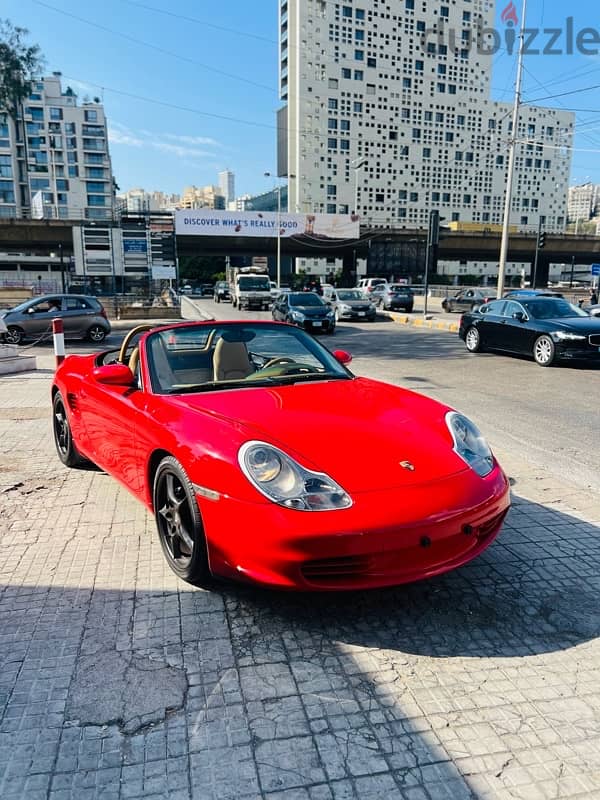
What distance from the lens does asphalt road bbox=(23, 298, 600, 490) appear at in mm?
6088

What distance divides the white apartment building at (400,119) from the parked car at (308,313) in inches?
2932

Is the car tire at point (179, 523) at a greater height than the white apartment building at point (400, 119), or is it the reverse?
the white apartment building at point (400, 119)

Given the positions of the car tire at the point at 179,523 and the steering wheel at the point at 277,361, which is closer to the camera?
Answer: the car tire at the point at 179,523

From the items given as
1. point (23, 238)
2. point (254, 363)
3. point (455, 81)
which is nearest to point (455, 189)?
point (455, 81)

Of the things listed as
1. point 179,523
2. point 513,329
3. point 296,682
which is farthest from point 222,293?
point 296,682

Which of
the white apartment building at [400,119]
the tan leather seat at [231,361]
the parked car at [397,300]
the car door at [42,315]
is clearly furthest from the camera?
the white apartment building at [400,119]

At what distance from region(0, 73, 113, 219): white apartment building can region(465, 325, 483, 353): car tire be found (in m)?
92.4

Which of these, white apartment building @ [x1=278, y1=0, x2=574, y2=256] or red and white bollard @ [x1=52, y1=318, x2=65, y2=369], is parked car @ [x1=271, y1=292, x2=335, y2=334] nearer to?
red and white bollard @ [x1=52, y1=318, x2=65, y2=369]

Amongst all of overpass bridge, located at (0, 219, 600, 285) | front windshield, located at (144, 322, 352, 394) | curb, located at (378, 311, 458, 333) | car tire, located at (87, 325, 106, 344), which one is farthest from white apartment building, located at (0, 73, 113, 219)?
front windshield, located at (144, 322, 352, 394)

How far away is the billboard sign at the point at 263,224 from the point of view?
55.9 meters

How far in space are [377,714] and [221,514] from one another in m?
1.12

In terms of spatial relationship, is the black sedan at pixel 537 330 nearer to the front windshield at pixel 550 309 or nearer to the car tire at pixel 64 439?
the front windshield at pixel 550 309

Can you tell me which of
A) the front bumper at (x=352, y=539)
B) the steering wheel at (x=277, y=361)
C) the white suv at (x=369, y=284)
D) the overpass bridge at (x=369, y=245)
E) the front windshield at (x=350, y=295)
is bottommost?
the front bumper at (x=352, y=539)

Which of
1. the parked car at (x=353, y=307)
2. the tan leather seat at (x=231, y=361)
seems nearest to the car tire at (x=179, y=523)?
the tan leather seat at (x=231, y=361)
